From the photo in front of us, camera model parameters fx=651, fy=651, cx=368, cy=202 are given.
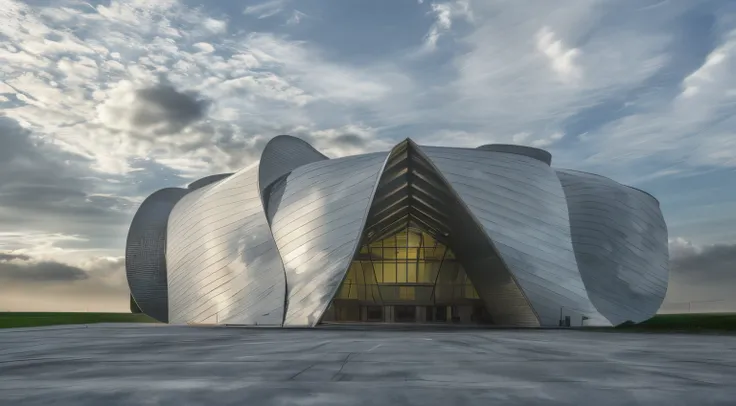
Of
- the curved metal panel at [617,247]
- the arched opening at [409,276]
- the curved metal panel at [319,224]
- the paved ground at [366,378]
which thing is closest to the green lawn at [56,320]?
the arched opening at [409,276]

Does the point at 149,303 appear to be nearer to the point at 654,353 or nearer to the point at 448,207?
the point at 448,207

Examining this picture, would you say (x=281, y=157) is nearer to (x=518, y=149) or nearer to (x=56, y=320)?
(x=518, y=149)

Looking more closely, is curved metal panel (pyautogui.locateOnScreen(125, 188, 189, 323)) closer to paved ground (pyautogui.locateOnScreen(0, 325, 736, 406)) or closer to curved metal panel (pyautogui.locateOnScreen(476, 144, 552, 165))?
curved metal panel (pyautogui.locateOnScreen(476, 144, 552, 165))

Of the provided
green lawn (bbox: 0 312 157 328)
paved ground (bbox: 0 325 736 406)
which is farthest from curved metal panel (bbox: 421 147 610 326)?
green lawn (bbox: 0 312 157 328)

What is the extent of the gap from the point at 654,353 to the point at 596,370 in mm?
5884

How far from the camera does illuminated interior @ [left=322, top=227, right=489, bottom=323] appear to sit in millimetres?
65688

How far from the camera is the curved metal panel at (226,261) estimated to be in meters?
37.1

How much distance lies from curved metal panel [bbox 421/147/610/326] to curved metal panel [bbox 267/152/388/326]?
5007 millimetres

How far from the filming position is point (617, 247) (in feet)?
152

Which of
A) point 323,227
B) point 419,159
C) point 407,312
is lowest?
point 407,312

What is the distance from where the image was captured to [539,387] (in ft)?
28.8

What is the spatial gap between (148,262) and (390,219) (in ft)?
66.7

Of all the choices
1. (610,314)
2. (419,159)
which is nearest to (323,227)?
(419,159)

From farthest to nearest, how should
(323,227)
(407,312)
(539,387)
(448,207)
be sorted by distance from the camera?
(407,312) < (448,207) < (323,227) < (539,387)
